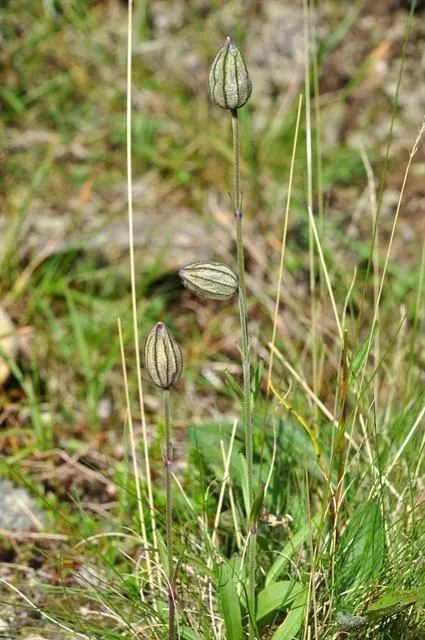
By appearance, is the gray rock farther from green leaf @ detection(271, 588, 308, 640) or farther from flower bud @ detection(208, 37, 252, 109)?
flower bud @ detection(208, 37, 252, 109)

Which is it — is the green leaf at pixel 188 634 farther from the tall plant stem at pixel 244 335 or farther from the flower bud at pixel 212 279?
the flower bud at pixel 212 279

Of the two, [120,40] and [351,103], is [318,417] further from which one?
[120,40]

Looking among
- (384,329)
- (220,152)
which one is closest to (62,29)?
(220,152)

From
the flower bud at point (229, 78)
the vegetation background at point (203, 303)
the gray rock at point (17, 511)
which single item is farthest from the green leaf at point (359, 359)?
the gray rock at point (17, 511)

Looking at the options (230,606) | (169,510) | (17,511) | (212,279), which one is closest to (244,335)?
(212,279)

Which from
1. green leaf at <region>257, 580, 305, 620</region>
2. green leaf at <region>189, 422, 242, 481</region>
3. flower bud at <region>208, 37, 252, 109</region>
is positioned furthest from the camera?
green leaf at <region>189, 422, 242, 481</region>

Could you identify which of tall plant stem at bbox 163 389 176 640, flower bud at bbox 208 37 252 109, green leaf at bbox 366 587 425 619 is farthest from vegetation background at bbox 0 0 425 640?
flower bud at bbox 208 37 252 109
